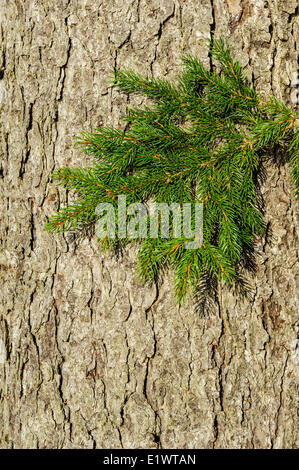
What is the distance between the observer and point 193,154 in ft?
5.13

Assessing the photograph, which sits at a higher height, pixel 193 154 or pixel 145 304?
pixel 193 154

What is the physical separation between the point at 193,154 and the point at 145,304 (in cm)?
63

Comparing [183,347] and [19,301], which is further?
[19,301]

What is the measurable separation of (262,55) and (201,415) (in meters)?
1.47

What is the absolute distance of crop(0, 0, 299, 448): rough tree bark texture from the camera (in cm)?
162

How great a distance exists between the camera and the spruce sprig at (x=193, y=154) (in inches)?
60.6

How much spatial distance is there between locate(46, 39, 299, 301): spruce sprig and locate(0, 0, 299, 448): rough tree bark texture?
0.33 feet

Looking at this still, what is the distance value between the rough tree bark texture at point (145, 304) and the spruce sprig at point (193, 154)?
102 millimetres

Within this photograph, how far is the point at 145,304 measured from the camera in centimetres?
164
